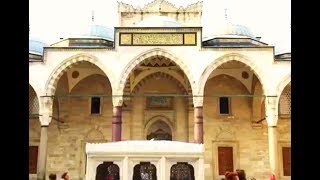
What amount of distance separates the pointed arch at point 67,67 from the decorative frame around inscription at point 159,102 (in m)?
3.23

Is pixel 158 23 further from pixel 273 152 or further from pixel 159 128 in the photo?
pixel 273 152

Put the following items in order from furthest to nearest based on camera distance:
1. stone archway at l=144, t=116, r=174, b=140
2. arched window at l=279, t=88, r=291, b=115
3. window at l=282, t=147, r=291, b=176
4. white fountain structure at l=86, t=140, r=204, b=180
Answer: stone archway at l=144, t=116, r=174, b=140 < arched window at l=279, t=88, r=291, b=115 < window at l=282, t=147, r=291, b=176 < white fountain structure at l=86, t=140, r=204, b=180

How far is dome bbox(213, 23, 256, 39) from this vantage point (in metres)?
17.8

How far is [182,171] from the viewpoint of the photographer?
7465 millimetres

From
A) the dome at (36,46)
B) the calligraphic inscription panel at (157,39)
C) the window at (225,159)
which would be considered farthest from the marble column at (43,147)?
the window at (225,159)

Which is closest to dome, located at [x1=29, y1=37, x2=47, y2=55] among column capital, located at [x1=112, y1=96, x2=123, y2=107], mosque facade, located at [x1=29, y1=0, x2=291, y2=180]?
mosque facade, located at [x1=29, y1=0, x2=291, y2=180]

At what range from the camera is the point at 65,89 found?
16.8 m

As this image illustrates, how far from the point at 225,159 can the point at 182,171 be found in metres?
9.35

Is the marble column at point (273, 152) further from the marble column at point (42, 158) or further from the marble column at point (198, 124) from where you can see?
the marble column at point (42, 158)

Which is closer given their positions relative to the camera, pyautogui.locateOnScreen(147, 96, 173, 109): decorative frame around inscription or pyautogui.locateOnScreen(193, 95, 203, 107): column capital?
pyautogui.locateOnScreen(193, 95, 203, 107): column capital

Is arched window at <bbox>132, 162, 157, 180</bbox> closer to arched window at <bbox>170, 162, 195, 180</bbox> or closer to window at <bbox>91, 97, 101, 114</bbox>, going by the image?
arched window at <bbox>170, 162, 195, 180</bbox>

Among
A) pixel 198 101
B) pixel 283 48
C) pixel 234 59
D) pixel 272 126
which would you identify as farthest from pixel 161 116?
pixel 283 48

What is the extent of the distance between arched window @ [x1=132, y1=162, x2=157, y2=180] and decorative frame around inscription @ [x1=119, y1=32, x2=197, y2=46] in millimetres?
7322
